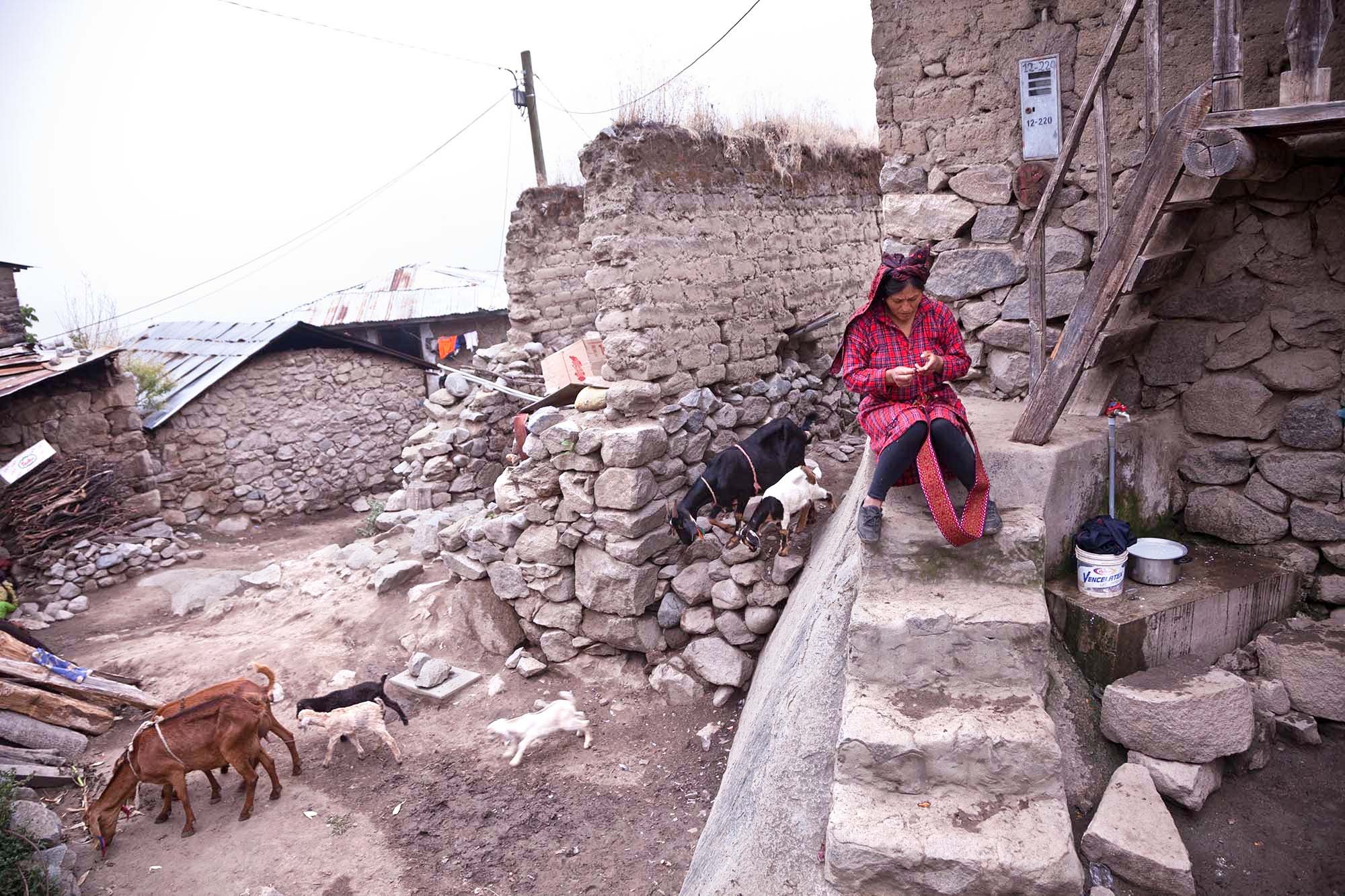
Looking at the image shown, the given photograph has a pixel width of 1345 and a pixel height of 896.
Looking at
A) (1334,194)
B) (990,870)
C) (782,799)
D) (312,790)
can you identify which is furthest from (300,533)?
(1334,194)

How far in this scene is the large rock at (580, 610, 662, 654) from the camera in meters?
6.51

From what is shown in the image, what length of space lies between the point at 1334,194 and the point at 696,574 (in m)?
4.54

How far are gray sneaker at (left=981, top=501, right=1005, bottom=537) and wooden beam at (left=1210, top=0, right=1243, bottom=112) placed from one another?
1.90 metres

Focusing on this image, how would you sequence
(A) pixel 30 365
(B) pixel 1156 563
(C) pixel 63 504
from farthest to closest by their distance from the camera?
1. (A) pixel 30 365
2. (C) pixel 63 504
3. (B) pixel 1156 563

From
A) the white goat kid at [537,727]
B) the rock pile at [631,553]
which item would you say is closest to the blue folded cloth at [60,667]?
the rock pile at [631,553]

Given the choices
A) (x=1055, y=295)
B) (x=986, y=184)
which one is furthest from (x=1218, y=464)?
(x=986, y=184)

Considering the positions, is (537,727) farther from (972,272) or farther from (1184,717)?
(972,272)

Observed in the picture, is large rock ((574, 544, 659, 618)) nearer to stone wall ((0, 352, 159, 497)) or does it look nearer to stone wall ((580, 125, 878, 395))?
stone wall ((580, 125, 878, 395))

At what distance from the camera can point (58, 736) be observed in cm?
596

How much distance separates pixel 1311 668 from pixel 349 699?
5763mm

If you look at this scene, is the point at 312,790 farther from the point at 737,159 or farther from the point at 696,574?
the point at 737,159

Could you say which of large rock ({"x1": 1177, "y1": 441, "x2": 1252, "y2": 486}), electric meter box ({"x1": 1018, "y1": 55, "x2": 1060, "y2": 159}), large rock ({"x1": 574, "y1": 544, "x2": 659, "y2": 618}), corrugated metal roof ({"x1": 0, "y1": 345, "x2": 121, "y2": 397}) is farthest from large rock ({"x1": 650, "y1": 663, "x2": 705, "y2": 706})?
corrugated metal roof ({"x1": 0, "y1": 345, "x2": 121, "y2": 397})

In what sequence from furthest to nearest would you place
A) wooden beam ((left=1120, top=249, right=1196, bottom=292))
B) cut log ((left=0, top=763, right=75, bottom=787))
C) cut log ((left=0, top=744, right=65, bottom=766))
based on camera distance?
cut log ((left=0, top=744, right=65, bottom=766))
cut log ((left=0, top=763, right=75, bottom=787))
wooden beam ((left=1120, top=249, right=1196, bottom=292))

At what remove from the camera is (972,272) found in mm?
4973
